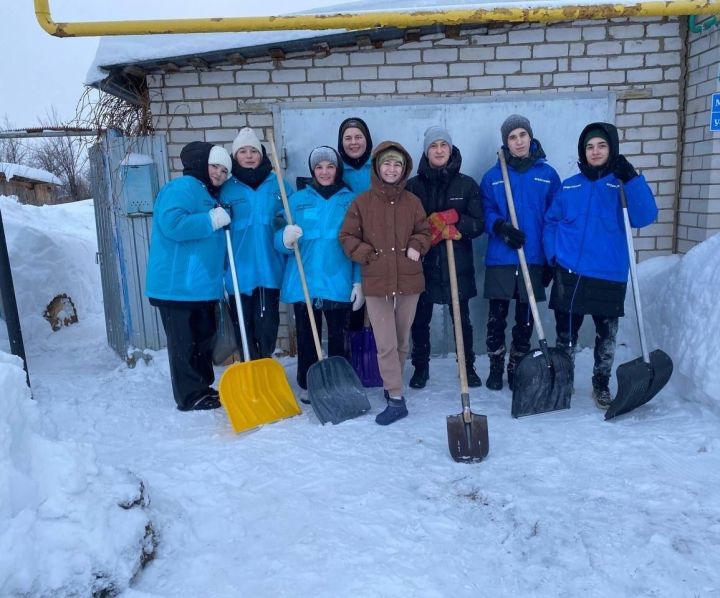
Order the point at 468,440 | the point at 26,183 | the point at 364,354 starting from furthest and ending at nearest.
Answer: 1. the point at 26,183
2. the point at 364,354
3. the point at 468,440

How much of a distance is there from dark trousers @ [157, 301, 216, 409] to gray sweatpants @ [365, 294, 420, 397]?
119 cm

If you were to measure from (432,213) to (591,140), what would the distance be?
108 centimetres

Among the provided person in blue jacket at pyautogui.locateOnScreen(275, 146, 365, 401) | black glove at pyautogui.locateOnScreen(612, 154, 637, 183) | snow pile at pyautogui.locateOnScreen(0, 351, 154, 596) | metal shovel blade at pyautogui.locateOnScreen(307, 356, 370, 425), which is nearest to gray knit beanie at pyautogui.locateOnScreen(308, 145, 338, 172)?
person in blue jacket at pyautogui.locateOnScreen(275, 146, 365, 401)

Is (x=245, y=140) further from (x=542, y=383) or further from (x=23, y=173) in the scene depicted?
(x=23, y=173)

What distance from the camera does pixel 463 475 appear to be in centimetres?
288

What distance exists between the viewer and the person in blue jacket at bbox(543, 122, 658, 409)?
11.3 ft

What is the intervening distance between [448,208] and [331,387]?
1.45 m

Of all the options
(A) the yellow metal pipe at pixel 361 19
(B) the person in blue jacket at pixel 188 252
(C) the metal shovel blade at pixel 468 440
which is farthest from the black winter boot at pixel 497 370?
(A) the yellow metal pipe at pixel 361 19

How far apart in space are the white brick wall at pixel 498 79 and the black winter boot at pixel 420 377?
2.23 m

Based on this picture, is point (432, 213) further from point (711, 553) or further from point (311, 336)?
point (711, 553)

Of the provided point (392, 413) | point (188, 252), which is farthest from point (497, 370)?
point (188, 252)

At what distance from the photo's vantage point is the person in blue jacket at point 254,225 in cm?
381

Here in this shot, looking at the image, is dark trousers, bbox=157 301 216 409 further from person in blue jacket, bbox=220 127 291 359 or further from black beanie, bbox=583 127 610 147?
black beanie, bbox=583 127 610 147

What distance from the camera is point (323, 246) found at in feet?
12.2
